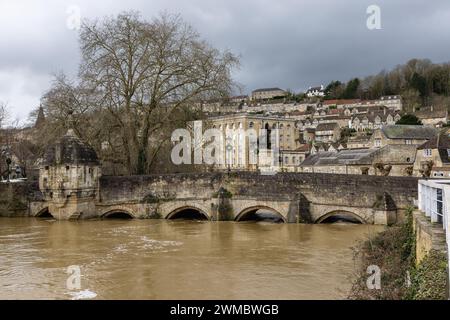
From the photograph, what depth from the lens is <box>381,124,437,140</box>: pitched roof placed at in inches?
1844

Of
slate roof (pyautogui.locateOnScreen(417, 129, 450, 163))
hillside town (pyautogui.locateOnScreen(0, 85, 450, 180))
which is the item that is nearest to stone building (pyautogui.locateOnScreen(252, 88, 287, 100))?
hillside town (pyautogui.locateOnScreen(0, 85, 450, 180))

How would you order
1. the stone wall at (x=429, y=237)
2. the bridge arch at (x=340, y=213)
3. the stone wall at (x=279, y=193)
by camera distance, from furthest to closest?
the bridge arch at (x=340, y=213), the stone wall at (x=279, y=193), the stone wall at (x=429, y=237)

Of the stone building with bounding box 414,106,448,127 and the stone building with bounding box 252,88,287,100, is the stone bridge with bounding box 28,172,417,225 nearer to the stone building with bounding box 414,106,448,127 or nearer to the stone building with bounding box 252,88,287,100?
the stone building with bounding box 414,106,448,127

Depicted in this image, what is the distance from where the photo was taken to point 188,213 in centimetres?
2817

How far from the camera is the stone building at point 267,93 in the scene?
6107 inches

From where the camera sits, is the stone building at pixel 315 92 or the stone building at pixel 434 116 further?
the stone building at pixel 315 92

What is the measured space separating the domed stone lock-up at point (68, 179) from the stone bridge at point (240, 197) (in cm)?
6

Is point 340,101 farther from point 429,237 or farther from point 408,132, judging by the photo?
point 429,237

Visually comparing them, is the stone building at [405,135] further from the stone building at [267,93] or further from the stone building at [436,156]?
the stone building at [267,93]

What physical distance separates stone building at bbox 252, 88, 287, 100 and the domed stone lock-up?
428 ft

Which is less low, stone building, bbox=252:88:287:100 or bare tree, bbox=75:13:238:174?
stone building, bbox=252:88:287:100

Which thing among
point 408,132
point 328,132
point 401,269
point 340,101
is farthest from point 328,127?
point 401,269

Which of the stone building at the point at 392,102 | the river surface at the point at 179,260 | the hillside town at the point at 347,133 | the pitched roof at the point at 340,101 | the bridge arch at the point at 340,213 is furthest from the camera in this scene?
the pitched roof at the point at 340,101

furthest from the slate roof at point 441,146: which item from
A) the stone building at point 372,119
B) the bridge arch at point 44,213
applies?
the stone building at point 372,119
